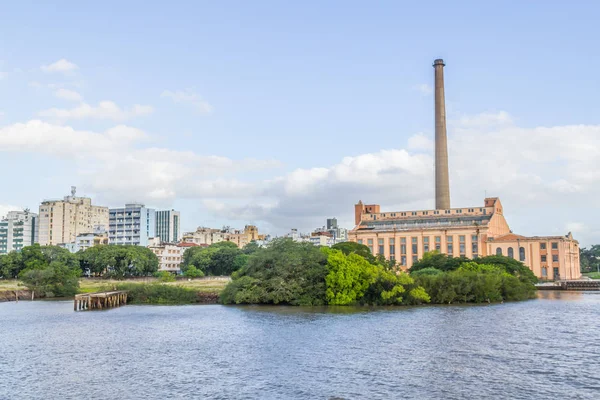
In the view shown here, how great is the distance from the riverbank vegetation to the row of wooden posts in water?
15230 mm

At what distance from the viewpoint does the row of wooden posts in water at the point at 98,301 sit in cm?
7894

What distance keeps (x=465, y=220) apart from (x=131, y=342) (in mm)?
104752

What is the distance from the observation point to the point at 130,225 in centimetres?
19675

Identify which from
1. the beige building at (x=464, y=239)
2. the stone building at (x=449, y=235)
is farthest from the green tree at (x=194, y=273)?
the stone building at (x=449, y=235)

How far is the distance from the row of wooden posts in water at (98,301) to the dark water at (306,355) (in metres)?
8.74

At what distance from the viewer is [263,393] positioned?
3300cm

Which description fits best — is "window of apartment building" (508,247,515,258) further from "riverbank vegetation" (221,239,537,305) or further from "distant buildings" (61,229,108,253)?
"distant buildings" (61,229,108,253)

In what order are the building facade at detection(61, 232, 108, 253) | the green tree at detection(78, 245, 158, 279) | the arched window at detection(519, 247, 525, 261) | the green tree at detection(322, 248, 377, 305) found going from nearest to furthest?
the green tree at detection(322, 248, 377, 305) < the green tree at detection(78, 245, 158, 279) < the arched window at detection(519, 247, 525, 261) < the building facade at detection(61, 232, 108, 253)

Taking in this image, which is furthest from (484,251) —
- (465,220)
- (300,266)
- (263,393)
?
(263,393)

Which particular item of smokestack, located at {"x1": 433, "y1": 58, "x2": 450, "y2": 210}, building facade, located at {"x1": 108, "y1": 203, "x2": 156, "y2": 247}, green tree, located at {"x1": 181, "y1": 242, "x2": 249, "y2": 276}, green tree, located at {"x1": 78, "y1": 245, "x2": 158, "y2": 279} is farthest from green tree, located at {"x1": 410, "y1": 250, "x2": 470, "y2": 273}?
building facade, located at {"x1": 108, "y1": 203, "x2": 156, "y2": 247}

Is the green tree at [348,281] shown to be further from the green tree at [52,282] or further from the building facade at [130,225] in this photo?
the building facade at [130,225]

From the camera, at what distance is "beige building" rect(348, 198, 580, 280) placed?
447 ft

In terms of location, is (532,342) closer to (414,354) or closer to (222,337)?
(414,354)

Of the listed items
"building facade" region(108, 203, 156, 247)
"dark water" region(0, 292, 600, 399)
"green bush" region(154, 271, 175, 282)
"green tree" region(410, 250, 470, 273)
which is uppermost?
"building facade" region(108, 203, 156, 247)
